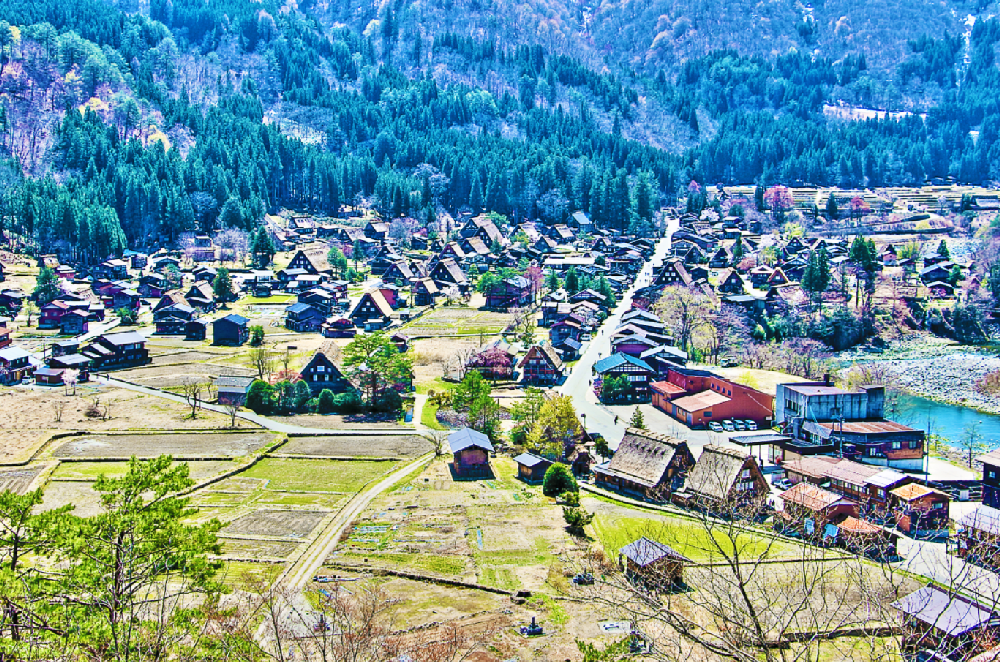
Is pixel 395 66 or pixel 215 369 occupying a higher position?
pixel 395 66

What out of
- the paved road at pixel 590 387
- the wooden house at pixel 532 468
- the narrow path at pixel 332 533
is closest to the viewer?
the narrow path at pixel 332 533

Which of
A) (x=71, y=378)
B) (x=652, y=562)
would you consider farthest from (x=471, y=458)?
(x=71, y=378)

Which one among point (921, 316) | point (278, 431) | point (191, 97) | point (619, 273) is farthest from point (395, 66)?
point (278, 431)

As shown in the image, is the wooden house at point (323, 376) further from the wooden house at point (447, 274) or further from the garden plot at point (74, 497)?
the wooden house at point (447, 274)

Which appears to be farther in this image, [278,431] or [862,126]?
[862,126]

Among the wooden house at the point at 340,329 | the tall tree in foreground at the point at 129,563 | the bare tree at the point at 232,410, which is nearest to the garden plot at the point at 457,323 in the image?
the wooden house at the point at 340,329

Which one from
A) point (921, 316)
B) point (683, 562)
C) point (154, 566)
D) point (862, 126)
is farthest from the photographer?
point (862, 126)

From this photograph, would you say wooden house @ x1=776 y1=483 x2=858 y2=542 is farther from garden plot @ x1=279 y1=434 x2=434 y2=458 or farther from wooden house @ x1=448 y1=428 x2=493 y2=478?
garden plot @ x1=279 y1=434 x2=434 y2=458

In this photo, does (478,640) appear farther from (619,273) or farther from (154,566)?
(619,273)
